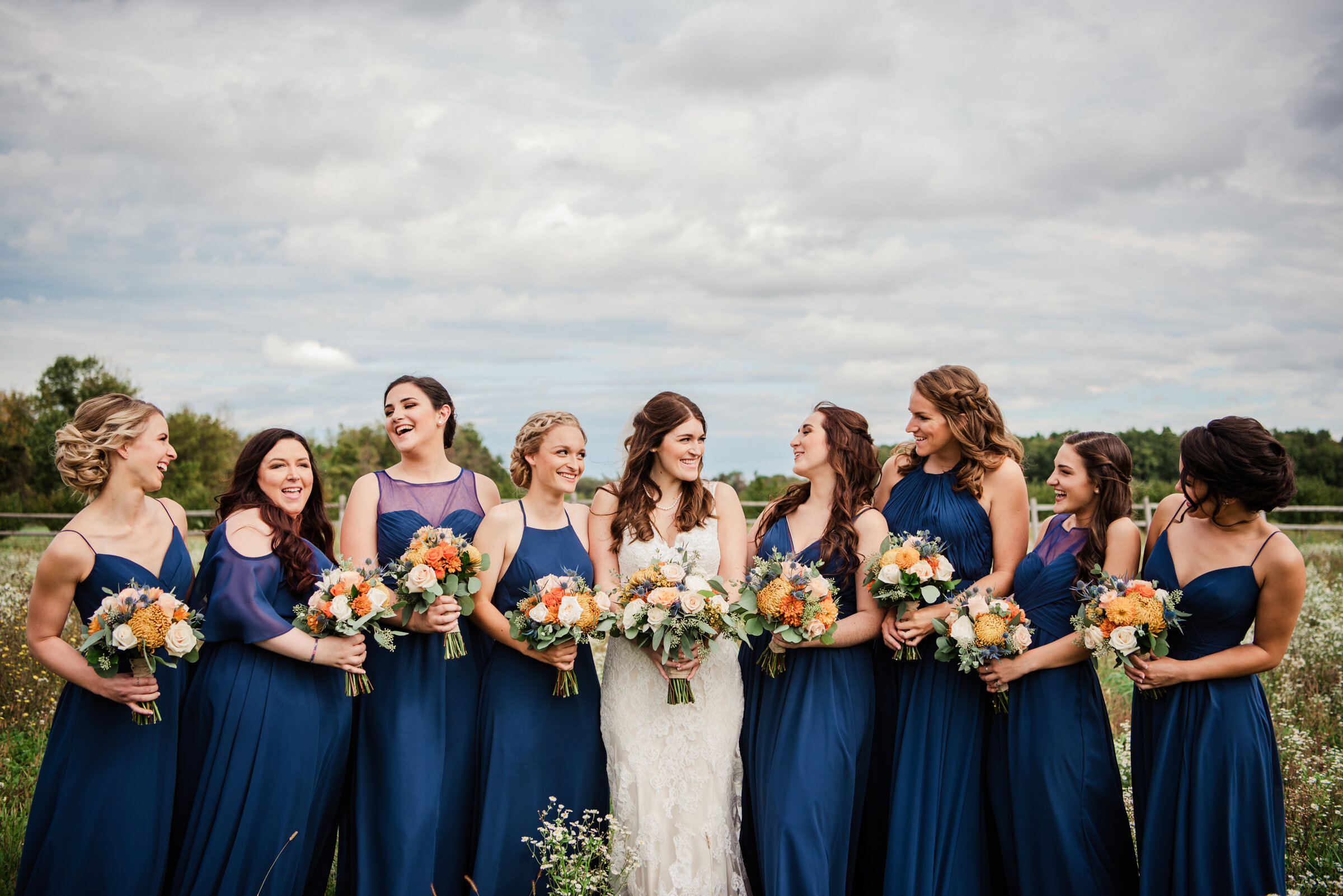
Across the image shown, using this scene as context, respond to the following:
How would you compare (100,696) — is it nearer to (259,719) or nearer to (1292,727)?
(259,719)

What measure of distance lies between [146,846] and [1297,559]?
6089 millimetres

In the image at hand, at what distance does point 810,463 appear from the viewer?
5594 millimetres

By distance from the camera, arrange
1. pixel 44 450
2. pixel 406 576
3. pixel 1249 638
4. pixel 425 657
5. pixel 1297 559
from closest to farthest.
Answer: pixel 1297 559 → pixel 406 576 → pixel 425 657 → pixel 1249 638 → pixel 44 450

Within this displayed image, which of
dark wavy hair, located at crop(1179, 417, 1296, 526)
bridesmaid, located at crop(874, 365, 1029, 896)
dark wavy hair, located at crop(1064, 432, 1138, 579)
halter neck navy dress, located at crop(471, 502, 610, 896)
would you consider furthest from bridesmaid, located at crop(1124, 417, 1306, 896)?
halter neck navy dress, located at crop(471, 502, 610, 896)

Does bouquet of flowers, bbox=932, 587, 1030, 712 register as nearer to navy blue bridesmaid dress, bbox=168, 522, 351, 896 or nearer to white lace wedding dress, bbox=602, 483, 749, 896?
white lace wedding dress, bbox=602, 483, 749, 896

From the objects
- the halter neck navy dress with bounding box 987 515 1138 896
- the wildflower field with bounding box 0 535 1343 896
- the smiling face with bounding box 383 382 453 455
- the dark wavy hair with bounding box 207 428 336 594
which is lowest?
the wildflower field with bounding box 0 535 1343 896

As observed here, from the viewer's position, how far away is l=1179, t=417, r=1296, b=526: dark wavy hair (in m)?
4.35

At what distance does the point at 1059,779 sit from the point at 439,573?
3.65 meters

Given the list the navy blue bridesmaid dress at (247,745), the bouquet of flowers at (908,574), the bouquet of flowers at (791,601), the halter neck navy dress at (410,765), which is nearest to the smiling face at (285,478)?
the navy blue bridesmaid dress at (247,745)

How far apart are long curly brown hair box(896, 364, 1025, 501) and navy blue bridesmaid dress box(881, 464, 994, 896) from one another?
140 mm

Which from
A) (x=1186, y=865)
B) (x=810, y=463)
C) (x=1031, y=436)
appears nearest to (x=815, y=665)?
(x=810, y=463)

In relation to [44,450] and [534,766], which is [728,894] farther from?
[44,450]

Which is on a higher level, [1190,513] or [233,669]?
[1190,513]

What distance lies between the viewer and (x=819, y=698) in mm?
5211
